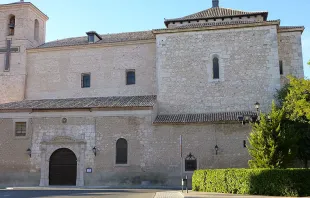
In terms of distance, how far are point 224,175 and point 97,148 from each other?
961 centimetres

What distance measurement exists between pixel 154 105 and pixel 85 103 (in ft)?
15.5

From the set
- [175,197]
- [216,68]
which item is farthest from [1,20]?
[175,197]

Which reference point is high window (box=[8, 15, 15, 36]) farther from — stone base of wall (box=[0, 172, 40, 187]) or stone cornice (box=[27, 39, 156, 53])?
stone base of wall (box=[0, 172, 40, 187])

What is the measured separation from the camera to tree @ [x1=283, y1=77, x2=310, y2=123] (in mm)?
18000

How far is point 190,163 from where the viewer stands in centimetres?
2298

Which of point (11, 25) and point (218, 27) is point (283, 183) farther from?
point (11, 25)

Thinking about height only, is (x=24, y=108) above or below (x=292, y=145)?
above

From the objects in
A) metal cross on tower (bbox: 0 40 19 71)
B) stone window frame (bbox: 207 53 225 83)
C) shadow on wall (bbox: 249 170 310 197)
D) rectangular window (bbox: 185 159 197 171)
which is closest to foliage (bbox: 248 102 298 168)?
shadow on wall (bbox: 249 170 310 197)

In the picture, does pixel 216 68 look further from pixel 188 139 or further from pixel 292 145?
pixel 292 145

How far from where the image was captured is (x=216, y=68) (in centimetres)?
2534

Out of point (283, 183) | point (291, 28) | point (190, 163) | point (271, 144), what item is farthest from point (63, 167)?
point (291, 28)

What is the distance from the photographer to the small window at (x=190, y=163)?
2292cm

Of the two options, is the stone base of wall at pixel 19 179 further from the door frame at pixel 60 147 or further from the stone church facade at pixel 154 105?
the door frame at pixel 60 147

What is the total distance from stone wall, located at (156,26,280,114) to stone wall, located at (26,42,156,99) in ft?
5.71
